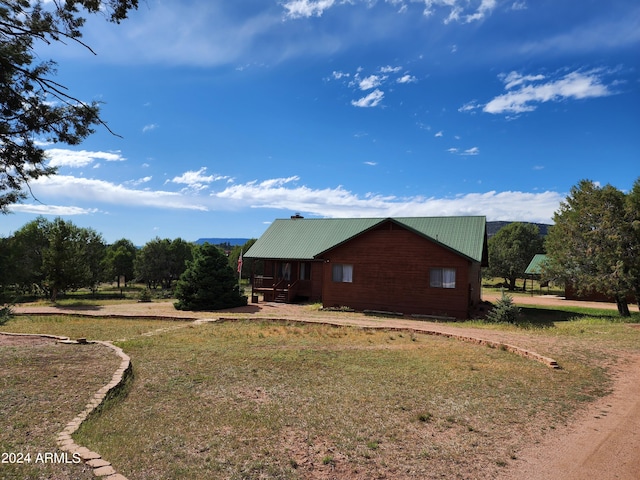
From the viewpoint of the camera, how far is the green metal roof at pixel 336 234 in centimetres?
2445

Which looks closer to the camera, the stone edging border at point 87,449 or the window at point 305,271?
the stone edging border at point 87,449

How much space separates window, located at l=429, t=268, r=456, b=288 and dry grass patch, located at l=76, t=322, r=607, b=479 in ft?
31.7

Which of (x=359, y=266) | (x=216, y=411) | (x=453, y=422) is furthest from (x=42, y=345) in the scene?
(x=359, y=266)

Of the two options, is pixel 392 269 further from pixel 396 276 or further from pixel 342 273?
pixel 342 273

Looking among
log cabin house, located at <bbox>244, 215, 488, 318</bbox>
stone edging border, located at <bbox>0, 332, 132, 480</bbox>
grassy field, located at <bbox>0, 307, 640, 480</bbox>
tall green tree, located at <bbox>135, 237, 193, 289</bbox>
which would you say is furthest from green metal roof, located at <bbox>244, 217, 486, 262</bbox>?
tall green tree, located at <bbox>135, 237, 193, 289</bbox>

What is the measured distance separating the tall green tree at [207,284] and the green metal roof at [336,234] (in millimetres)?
4128

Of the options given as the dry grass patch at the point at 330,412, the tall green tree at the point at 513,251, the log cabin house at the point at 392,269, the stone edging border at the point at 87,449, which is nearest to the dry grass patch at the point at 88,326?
the dry grass patch at the point at 330,412

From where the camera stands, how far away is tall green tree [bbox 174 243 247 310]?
24750 mm

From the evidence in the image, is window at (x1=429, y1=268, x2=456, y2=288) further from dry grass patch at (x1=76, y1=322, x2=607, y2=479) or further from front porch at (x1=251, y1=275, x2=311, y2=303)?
front porch at (x1=251, y1=275, x2=311, y2=303)

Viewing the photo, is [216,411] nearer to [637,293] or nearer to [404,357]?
[404,357]

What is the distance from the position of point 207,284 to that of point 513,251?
4529 centimetres

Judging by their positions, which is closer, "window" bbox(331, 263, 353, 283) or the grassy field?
the grassy field

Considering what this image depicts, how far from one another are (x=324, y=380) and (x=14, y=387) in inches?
263

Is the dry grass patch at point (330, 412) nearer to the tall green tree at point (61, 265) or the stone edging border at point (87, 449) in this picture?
the stone edging border at point (87, 449)
